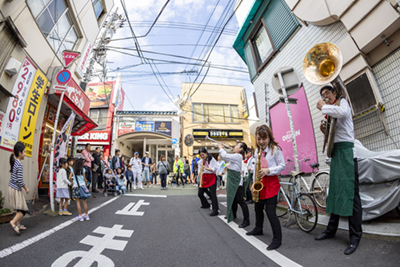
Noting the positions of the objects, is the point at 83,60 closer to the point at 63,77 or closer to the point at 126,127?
the point at 63,77

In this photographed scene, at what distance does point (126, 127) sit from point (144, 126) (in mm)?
1718

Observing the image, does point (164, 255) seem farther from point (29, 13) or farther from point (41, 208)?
point (29, 13)

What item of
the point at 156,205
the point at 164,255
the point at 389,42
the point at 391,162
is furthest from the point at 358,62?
the point at 156,205

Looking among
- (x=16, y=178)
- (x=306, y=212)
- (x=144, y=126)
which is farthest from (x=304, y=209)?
(x=144, y=126)

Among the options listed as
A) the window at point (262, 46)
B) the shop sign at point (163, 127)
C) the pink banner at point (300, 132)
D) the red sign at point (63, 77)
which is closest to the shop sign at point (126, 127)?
the shop sign at point (163, 127)

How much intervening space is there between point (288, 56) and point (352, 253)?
657 centimetres

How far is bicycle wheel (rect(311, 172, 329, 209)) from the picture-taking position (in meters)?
4.34

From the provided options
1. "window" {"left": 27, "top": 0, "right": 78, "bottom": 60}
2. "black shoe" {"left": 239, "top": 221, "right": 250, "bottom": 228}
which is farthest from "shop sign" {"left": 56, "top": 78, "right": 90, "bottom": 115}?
"black shoe" {"left": 239, "top": 221, "right": 250, "bottom": 228}

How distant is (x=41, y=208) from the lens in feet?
18.0

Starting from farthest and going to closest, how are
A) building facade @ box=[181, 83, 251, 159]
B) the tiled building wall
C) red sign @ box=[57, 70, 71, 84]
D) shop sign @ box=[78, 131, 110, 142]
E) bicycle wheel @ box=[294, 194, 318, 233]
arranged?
building facade @ box=[181, 83, 251, 159]
shop sign @ box=[78, 131, 110, 142]
red sign @ box=[57, 70, 71, 84]
the tiled building wall
bicycle wheel @ box=[294, 194, 318, 233]

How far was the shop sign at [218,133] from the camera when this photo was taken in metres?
18.8

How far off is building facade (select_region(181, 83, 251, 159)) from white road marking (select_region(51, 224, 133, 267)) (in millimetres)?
14477

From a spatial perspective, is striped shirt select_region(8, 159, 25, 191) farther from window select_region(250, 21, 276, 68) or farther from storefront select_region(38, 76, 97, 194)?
window select_region(250, 21, 276, 68)

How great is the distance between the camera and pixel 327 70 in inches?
146
